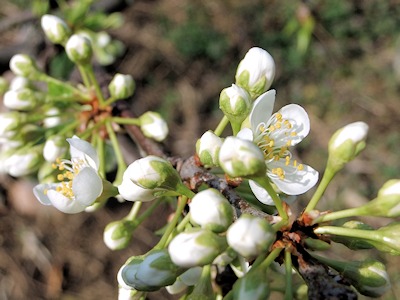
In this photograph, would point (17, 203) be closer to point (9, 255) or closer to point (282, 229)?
point (9, 255)

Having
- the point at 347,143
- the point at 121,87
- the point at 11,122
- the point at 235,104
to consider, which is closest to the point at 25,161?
the point at 11,122

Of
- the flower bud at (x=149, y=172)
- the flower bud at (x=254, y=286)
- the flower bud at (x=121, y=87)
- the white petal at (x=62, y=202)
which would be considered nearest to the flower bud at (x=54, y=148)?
the flower bud at (x=121, y=87)

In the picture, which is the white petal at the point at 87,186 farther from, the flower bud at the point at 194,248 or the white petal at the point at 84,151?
the flower bud at the point at 194,248

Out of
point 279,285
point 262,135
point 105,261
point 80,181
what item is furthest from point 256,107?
point 105,261

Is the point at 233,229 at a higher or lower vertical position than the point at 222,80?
higher

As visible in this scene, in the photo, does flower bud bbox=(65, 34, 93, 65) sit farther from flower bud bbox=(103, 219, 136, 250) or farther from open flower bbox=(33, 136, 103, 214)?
flower bud bbox=(103, 219, 136, 250)

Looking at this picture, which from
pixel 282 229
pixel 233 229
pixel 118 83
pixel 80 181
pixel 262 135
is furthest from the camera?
pixel 118 83
